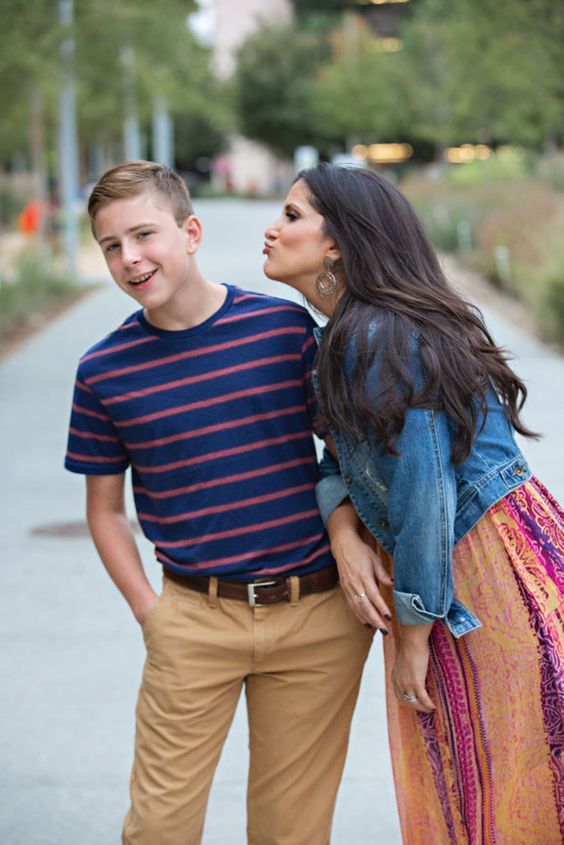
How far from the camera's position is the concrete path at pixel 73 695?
151 inches

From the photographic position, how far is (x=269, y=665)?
261 centimetres

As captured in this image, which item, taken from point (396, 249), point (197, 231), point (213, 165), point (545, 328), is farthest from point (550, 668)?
point (213, 165)

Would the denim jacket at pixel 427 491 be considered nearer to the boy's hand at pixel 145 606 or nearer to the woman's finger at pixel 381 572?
the woman's finger at pixel 381 572

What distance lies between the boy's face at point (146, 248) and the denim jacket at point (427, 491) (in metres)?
0.36

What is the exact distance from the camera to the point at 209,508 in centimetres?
254

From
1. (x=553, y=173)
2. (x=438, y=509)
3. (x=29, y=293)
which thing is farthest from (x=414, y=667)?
(x=553, y=173)

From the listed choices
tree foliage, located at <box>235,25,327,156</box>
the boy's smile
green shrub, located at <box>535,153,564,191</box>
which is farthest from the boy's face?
tree foliage, located at <box>235,25,327,156</box>

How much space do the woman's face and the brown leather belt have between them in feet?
1.79

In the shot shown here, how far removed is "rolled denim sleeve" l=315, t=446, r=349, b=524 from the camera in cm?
250

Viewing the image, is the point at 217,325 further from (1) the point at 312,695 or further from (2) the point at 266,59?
(2) the point at 266,59

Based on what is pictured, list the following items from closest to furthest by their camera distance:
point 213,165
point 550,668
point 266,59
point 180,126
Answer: point 550,668
point 266,59
point 180,126
point 213,165

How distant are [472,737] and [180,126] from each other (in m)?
86.3

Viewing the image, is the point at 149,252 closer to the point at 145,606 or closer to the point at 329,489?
the point at 329,489

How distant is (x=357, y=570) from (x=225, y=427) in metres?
0.38
